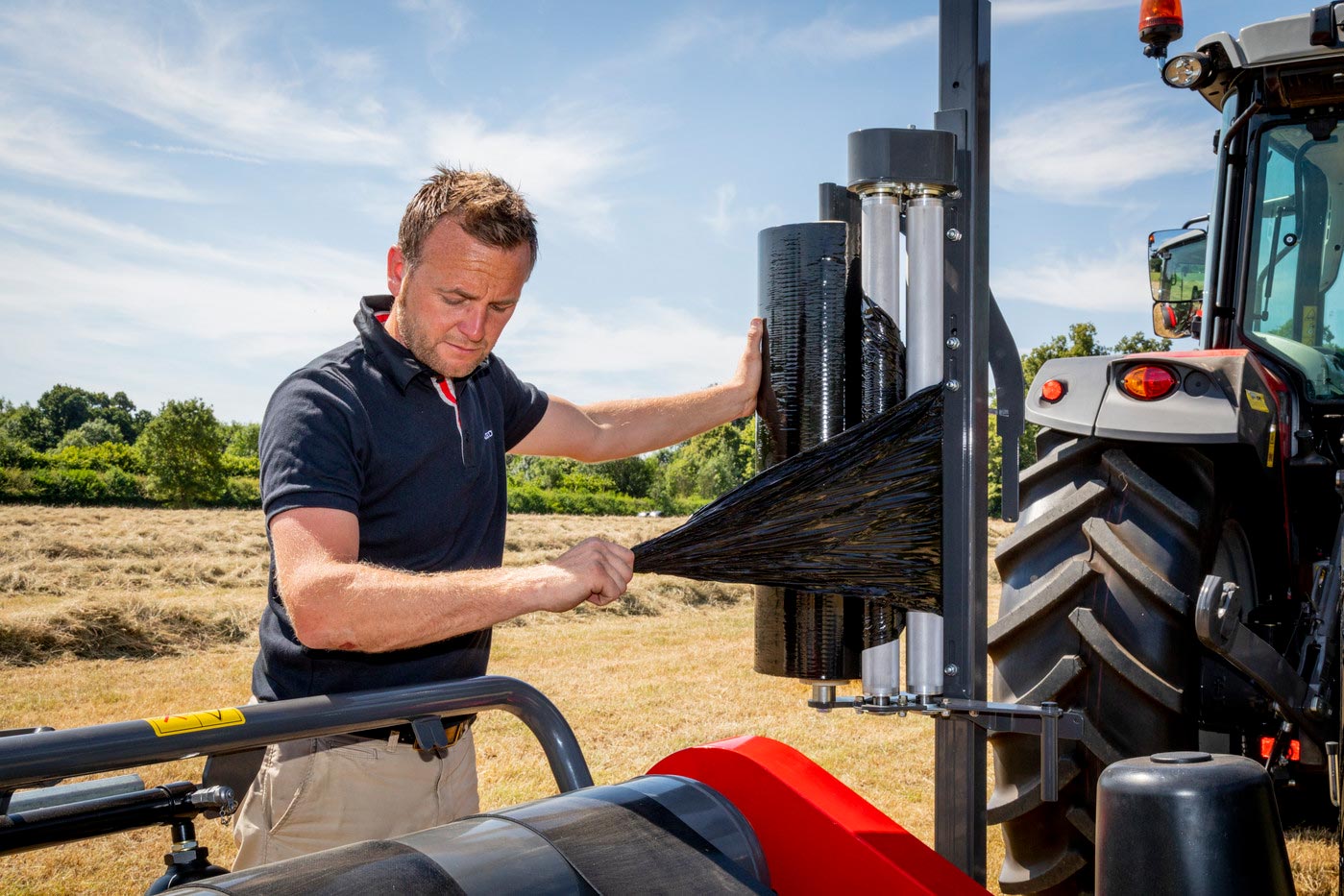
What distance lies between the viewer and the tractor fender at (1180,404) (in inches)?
113

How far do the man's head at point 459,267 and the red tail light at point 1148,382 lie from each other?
1698mm

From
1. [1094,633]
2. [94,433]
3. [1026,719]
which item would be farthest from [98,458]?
[1026,719]

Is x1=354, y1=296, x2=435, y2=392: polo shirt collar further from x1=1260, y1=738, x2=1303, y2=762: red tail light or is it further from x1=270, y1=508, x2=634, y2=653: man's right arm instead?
x1=1260, y1=738, x2=1303, y2=762: red tail light

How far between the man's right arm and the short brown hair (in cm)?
61

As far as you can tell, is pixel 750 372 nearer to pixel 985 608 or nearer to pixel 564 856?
pixel 985 608

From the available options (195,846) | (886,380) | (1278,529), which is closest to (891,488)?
(886,380)

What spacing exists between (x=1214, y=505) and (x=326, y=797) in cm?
222

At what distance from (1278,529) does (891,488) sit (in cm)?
210

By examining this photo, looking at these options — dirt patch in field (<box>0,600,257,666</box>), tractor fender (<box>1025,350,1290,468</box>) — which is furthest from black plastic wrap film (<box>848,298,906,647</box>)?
Answer: dirt patch in field (<box>0,600,257,666</box>)

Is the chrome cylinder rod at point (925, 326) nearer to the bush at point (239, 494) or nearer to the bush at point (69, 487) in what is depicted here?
the bush at point (69, 487)

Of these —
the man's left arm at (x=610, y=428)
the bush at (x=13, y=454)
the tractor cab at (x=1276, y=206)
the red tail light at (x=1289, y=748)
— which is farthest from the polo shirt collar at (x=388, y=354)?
the bush at (x=13, y=454)

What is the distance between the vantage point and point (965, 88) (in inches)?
70.5

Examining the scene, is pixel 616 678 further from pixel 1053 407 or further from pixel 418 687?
pixel 418 687

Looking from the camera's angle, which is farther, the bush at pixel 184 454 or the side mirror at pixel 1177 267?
the bush at pixel 184 454
